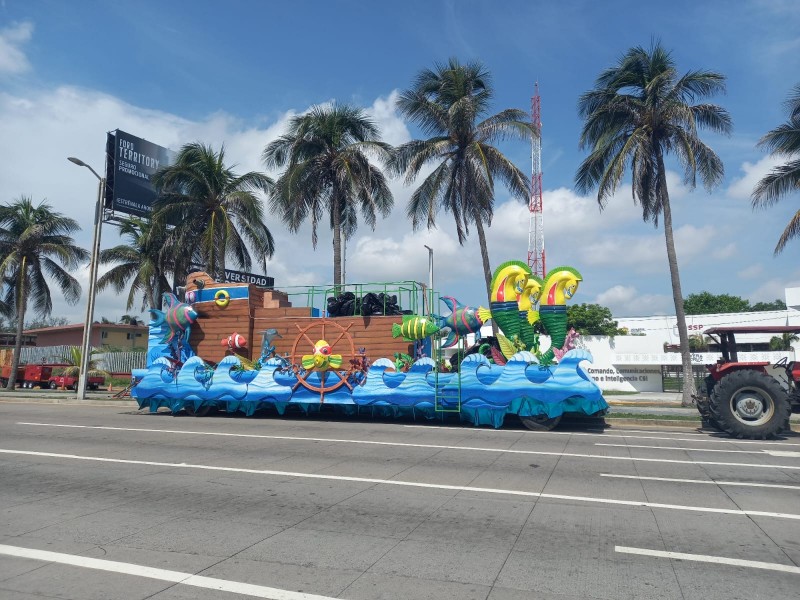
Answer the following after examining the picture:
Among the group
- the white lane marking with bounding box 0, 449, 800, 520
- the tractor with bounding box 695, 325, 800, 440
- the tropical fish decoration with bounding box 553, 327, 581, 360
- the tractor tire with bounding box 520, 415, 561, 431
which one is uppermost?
the tropical fish decoration with bounding box 553, 327, 581, 360

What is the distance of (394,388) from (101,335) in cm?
4319

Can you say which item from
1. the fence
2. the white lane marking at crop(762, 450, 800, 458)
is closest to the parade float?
the white lane marking at crop(762, 450, 800, 458)

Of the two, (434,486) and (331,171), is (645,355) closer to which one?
(331,171)

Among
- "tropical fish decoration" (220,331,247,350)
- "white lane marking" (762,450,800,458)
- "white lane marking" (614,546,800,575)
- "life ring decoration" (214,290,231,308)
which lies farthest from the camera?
"life ring decoration" (214,290,231,308)

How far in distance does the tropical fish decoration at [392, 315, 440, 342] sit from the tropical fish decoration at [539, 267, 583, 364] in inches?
120

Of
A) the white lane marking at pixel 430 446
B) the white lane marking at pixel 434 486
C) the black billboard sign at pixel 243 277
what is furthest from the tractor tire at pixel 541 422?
the black billboard sign at pixel 243 277

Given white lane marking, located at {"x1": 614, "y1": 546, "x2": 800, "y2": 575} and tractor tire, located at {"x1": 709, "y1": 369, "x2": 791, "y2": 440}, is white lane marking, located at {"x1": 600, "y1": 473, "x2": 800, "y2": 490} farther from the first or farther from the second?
tractor tire, located at {"x1": 709, "y1": 369, "x2": 791, "y2": 440}

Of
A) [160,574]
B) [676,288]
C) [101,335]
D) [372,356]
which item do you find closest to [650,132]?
[676,288]

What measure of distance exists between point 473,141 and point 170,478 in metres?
17.6

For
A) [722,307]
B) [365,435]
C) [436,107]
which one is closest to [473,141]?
[436,107]

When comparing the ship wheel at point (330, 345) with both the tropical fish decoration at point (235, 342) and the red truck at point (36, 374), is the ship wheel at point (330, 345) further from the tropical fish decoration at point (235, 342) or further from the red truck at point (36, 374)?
the red truck at point (36, 374)

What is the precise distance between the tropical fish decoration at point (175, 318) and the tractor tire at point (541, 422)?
38.3 feet

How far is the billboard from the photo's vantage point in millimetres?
32125

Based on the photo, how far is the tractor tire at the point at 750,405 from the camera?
531 inches
